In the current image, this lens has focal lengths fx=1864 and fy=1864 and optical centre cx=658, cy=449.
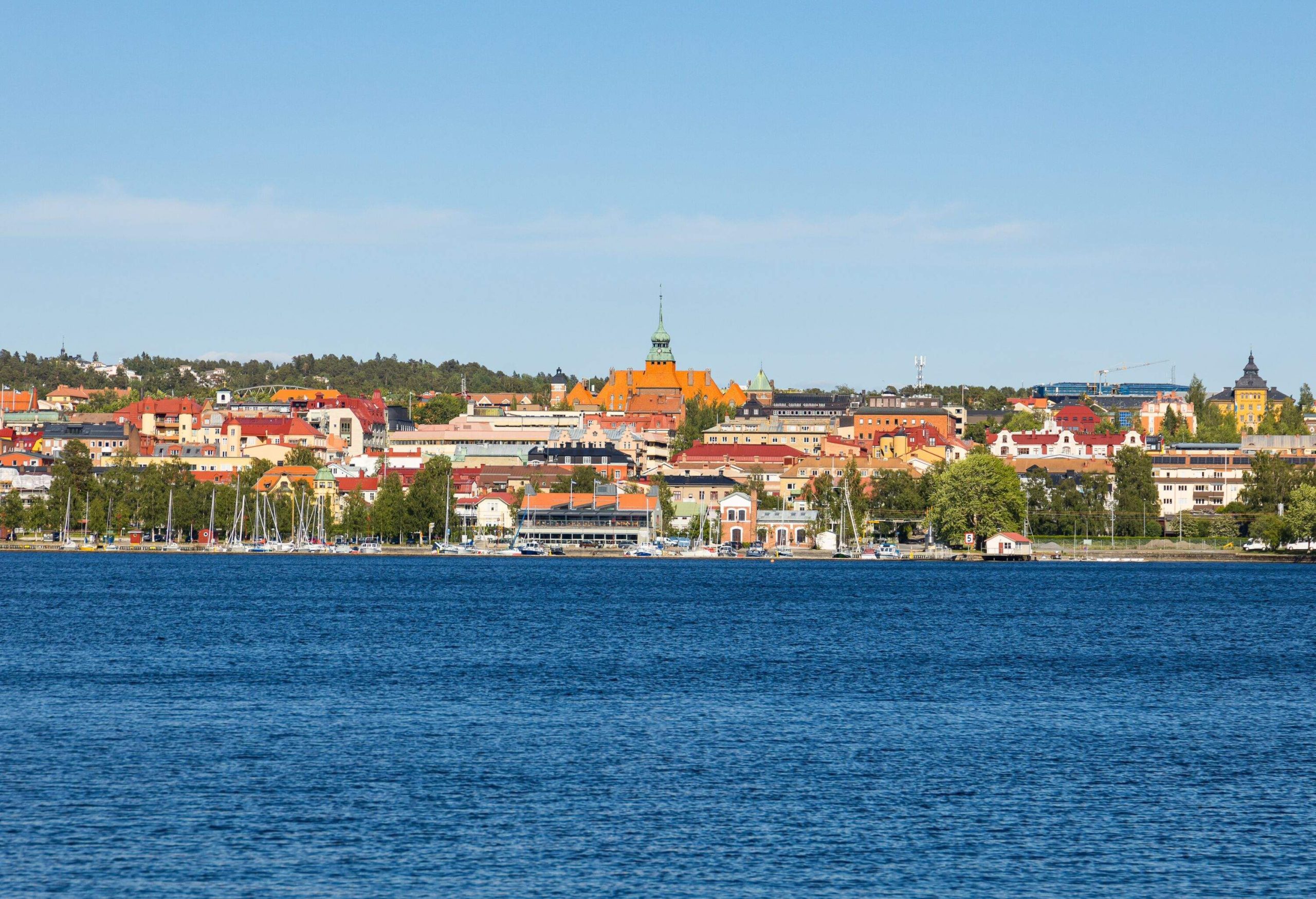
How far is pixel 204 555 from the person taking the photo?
115375 millimetres

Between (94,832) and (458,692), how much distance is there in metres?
13.9

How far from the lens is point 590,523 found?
129250 millimetres

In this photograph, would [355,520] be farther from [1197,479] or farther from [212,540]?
[1197,479]

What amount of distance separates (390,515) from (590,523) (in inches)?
571

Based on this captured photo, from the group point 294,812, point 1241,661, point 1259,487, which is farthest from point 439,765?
point 1259,487

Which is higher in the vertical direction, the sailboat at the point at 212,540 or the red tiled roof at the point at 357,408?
the red tiled roof at the point at 357,408

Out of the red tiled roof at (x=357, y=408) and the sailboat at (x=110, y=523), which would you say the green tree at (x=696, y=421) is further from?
the sailboat at (x=110, y=523)

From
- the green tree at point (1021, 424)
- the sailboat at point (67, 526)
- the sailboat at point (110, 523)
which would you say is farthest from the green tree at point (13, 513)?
the green tree at point (1021, 424)

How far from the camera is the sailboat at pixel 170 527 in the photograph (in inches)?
4697

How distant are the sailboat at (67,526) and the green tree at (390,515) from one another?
19.0 m

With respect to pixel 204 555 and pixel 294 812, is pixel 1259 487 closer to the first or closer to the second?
pixel 204 555

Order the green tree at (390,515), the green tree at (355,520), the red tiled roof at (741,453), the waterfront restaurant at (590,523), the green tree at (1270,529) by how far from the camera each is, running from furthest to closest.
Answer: the red tiled roof at (741,453)
the waterfront restaurant at (590,523)
the green tree at (355,520)
the green tree at (390,515)
the green tree at (1270,529)

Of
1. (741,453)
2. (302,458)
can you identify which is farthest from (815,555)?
(302,458)

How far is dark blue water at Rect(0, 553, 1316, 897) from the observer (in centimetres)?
2033
